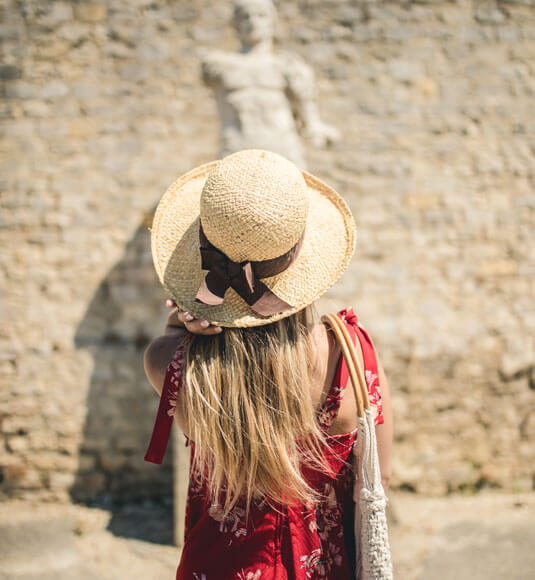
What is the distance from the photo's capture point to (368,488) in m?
1.22

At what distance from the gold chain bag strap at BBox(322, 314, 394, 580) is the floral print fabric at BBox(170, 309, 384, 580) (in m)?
0.08

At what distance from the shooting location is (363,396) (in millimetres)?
1189

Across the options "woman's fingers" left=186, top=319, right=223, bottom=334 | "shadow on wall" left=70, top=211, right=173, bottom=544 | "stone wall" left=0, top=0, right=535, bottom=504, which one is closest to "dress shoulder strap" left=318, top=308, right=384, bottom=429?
"woman's fingers" left=186, top=319, right=223, bottom=334

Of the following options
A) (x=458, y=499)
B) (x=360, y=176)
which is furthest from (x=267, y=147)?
(x=458, y=499)

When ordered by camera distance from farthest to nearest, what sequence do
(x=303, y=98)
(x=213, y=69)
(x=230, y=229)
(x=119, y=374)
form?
(x=119, y=374)
(x=303, y=98)
(x=213, y=69)
(x=230, y=229)

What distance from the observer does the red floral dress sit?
1.25 m

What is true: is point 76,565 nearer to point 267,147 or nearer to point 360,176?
point 267,147

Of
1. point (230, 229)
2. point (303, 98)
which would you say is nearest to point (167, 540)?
point (230, 229)

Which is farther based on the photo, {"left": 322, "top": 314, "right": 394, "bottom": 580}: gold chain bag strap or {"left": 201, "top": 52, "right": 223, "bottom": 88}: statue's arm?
{"left": 201, "top": 52, "right": 223, "bottom": 88}: statue's arm

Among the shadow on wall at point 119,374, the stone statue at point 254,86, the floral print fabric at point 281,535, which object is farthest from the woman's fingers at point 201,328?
the shadow on wall at point 119,374

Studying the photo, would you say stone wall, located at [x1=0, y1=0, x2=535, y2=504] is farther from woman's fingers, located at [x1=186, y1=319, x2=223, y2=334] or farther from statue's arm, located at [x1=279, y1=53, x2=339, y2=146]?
woman's fingers, located at [x1=186, y1=319, x2=223, y2=334]

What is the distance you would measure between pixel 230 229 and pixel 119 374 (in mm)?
2809

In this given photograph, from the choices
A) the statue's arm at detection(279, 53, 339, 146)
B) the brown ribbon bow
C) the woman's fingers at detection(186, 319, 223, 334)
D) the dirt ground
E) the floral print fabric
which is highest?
the statue's arm at detection(279, 53, 339, 146)

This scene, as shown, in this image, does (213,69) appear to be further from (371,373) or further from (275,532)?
(275,532)
